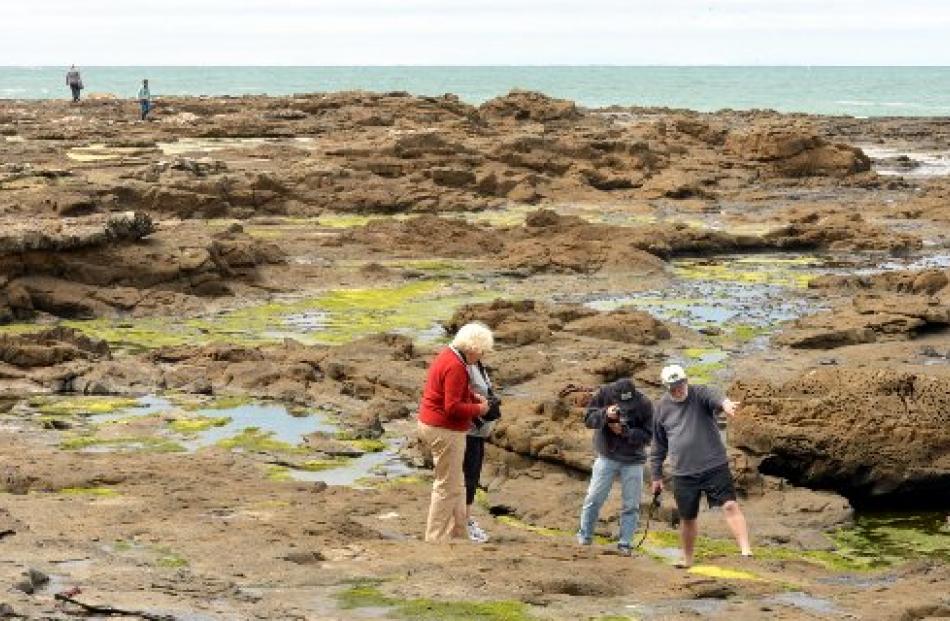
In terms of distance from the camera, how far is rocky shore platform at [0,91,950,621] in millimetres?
9312

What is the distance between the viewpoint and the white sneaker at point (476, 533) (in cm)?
1108

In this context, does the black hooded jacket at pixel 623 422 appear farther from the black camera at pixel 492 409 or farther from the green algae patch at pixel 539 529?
the green algae patch at pixel 539 529

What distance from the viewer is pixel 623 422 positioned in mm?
11117

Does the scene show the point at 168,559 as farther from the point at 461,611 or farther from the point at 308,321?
the point at 308,321

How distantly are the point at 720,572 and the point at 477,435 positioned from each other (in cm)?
204

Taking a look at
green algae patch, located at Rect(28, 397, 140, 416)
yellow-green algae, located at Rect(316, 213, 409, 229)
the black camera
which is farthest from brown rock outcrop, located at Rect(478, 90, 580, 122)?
the black camera

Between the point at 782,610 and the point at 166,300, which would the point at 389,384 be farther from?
the point at 782,610

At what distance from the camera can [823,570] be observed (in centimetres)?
1127

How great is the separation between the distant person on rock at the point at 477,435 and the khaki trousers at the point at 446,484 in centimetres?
16

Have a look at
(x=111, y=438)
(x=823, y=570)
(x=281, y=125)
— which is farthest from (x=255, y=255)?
(x=281, y=125)

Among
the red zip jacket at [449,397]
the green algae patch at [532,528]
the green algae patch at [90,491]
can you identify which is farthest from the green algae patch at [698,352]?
the red zip jacket at [449,397]

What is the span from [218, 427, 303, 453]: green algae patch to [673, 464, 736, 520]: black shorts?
4673 millimetres

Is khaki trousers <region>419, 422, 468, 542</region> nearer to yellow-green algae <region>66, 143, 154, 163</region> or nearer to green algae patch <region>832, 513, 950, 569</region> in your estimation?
green algae patch <region>832, 513, 950, 569</region>

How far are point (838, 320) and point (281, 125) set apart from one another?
29716mm
